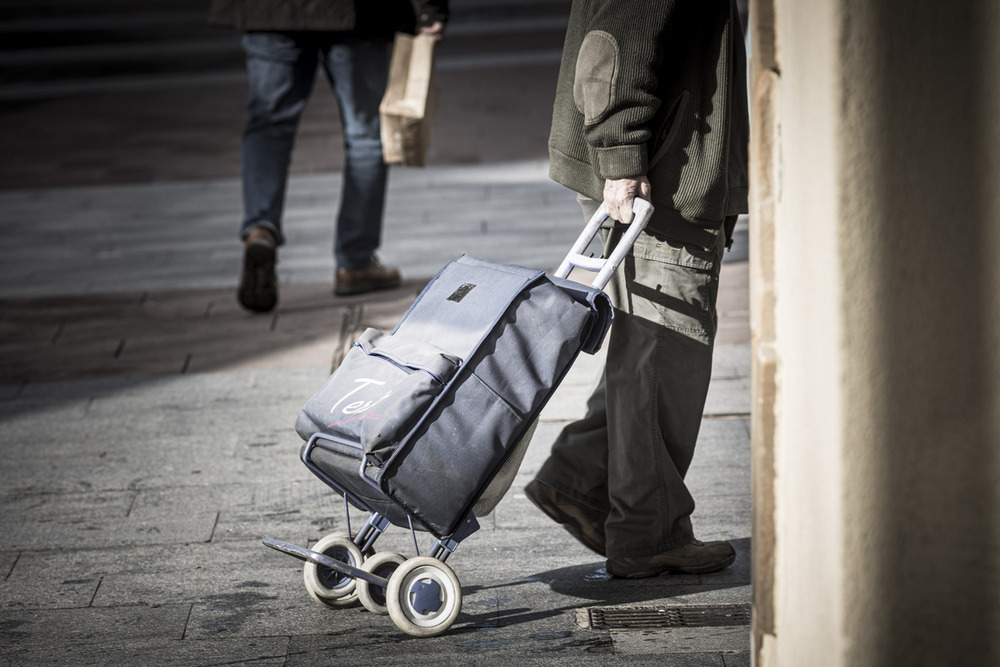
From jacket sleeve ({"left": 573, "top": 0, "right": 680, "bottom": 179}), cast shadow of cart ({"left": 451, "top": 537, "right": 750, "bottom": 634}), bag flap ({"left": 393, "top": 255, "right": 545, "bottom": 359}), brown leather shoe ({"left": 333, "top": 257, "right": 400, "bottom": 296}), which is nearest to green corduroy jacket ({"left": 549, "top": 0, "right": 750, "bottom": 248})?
jacket sleeve ({"left": 573, "top": 0, "right": 680, "bottom": 179})

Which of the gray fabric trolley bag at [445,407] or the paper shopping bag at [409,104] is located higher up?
the paper shopping bag at [409,104]

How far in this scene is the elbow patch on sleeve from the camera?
2.86 m

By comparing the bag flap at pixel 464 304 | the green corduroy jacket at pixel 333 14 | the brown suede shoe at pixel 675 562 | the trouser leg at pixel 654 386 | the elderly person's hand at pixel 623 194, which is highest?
the green corduroy jacket at pixel 333 14

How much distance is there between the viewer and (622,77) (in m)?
2.85

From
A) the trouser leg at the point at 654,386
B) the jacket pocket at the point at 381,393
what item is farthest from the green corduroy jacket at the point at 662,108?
the jacket pocket at the point at 381,393

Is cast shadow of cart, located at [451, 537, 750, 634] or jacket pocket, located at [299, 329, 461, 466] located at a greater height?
jacket pocket, located at [299, 329, 461, 466]

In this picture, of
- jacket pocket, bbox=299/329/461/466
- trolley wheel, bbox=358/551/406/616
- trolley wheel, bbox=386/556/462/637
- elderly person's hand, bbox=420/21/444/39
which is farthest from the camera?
elderly person's hand, bbox=420/21/444/39

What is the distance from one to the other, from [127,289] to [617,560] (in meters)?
4.00

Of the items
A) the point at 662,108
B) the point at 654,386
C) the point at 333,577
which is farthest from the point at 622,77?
the point at 333,577

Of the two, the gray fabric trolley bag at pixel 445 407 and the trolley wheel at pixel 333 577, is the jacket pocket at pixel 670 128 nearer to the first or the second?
the gray fabric trolley bag at pixel 445 407

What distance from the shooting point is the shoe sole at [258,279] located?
570 cm

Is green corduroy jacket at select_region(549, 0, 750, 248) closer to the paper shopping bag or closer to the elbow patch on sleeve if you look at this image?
the elbow patch on sleeve

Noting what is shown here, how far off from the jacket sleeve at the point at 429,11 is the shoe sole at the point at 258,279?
1265 millimetres

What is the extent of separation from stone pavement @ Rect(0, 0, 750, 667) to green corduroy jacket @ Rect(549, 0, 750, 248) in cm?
103
